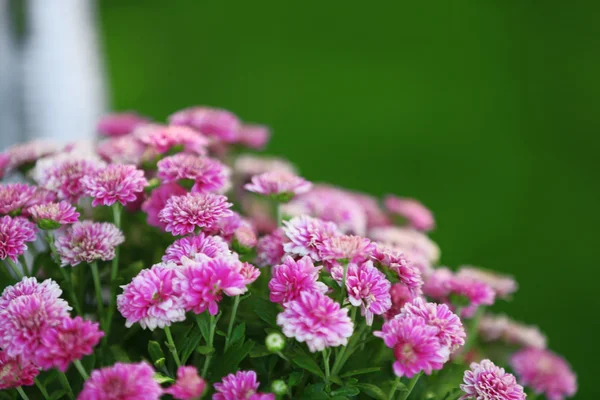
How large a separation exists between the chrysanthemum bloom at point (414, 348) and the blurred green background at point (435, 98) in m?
1.21

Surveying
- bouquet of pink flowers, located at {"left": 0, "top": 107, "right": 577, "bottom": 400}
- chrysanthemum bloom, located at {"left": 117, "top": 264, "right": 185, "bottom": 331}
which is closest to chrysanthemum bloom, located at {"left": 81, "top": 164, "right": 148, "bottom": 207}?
bouquet of pink flowers, located at {"left": 0, "top": 107, "right": 577, "bottom": 400}

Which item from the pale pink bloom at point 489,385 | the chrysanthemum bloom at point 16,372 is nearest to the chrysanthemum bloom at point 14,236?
the chrysanthemum bloom at point 16,372

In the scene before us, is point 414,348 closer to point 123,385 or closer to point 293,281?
point 293,281

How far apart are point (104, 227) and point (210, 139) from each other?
9.2 inches

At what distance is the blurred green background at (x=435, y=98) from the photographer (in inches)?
68.7

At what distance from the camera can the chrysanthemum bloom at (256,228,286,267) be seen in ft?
1.99

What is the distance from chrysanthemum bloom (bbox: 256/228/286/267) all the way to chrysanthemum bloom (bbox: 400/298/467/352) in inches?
5.9

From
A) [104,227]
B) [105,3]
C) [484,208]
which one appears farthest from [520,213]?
[105,3]

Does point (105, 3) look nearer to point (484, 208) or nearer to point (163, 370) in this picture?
point (484, 208)

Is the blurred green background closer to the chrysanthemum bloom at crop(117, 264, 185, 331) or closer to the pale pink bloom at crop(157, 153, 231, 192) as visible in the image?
the pale pink bloom at crop(157, 153, 231, 192)

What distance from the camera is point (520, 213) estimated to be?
1.80m

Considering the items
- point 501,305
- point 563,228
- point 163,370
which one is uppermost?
point 163,370

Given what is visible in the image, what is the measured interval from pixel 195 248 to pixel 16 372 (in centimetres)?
18

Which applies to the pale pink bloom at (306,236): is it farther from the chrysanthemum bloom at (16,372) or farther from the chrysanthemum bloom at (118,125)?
the chrysanthemum bloom at (118,125)
